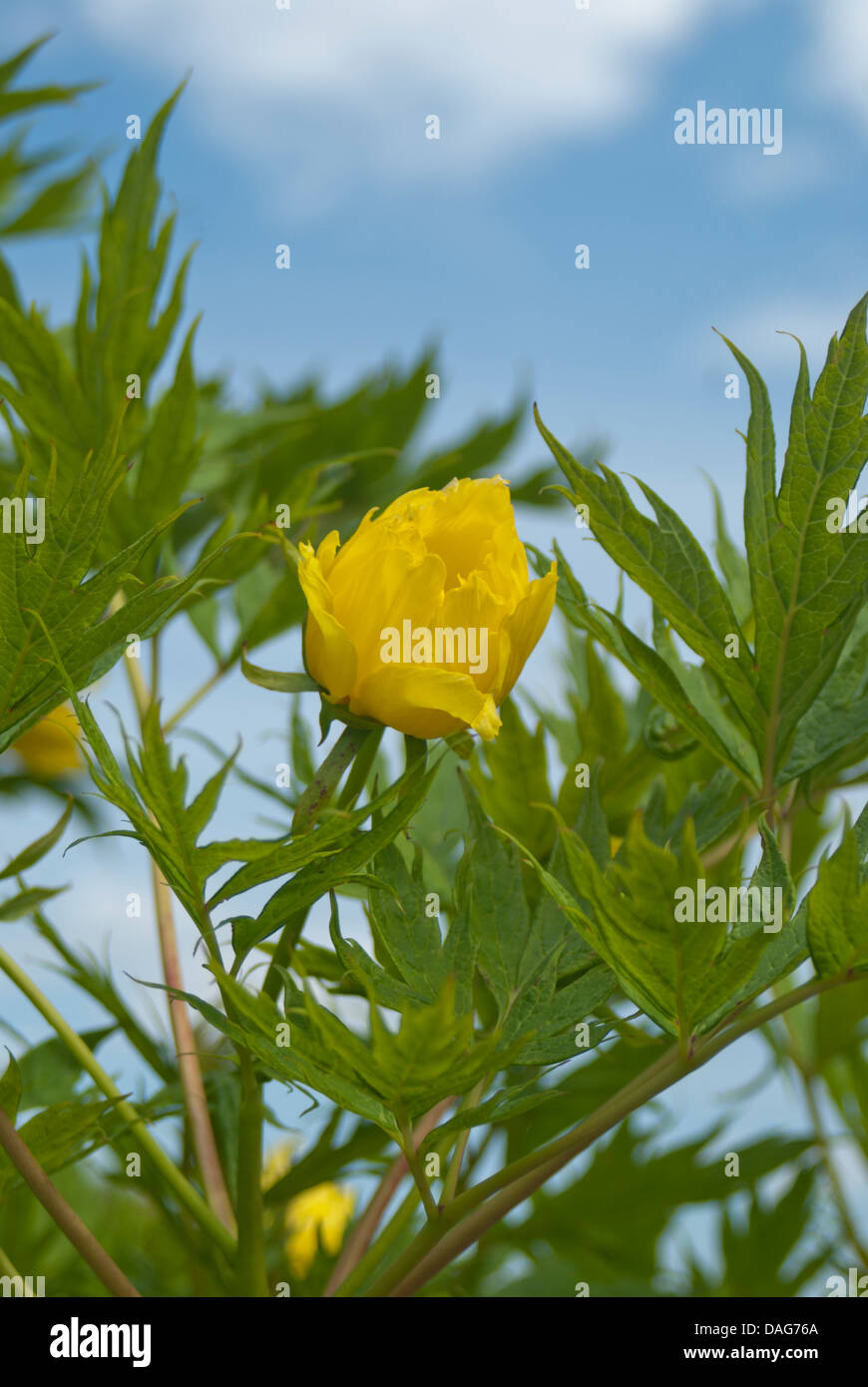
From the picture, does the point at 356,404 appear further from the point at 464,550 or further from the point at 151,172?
the point at 464,550

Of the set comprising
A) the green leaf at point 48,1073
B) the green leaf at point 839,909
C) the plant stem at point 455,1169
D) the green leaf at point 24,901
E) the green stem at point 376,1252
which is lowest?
the green stem at point 376,1252

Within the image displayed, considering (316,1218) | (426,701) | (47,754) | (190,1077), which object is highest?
(47,754)

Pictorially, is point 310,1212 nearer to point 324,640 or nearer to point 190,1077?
point 190,1077

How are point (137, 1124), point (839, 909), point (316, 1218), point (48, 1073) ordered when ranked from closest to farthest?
point (839, 909), point (137, 1124), point (48, 1073), point (316, 1218)

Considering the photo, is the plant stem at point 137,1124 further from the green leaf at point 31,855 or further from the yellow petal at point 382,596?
the yellow petal at point 382,596

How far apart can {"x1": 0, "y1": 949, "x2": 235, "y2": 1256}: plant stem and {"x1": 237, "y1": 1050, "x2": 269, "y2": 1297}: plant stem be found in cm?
1

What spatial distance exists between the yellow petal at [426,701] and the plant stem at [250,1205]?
14 centimetres

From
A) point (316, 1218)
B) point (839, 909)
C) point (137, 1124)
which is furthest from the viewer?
point (316, 1218)

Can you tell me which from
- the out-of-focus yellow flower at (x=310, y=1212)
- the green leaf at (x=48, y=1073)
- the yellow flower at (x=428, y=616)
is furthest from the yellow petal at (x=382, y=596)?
the out-of-focus yellow flower at (x=310, y=1212)

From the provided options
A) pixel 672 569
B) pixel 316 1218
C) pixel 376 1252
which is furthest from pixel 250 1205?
pixel 316 1218

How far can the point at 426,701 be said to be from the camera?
370 mm

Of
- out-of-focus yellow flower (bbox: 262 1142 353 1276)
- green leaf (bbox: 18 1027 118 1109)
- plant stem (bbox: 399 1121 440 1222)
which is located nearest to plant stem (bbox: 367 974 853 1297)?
plant stem (bbox: 399 1121 440 1222)

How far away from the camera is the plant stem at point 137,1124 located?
432mm

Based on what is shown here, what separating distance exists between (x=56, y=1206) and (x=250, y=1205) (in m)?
0.07
